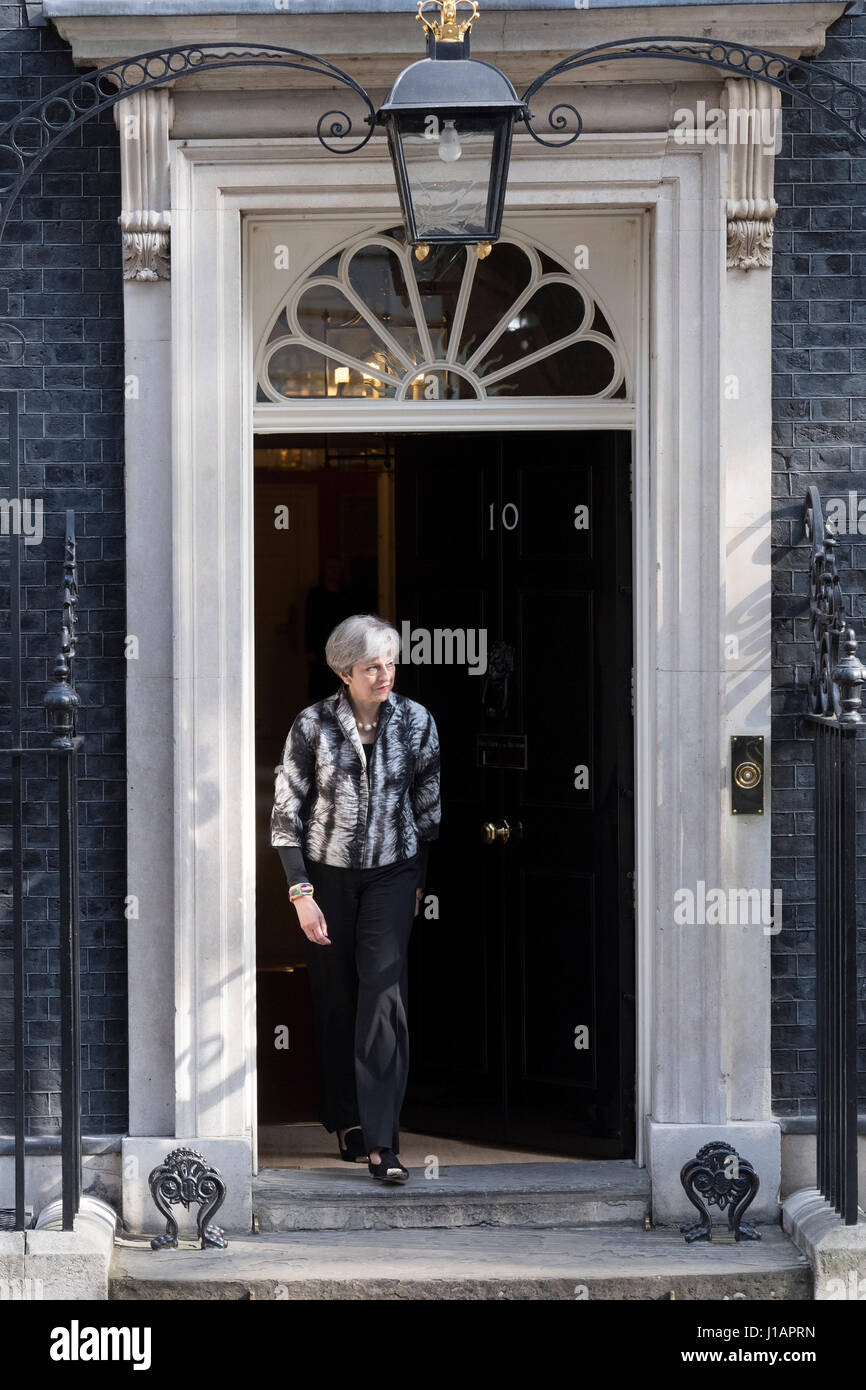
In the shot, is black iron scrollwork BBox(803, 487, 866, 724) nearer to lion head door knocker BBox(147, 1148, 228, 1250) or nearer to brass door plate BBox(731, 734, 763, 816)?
brass door plate BBox(731, 734, 763, 816)

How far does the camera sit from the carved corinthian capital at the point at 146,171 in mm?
5395

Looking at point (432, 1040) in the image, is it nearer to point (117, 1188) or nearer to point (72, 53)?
point (117, 1188)

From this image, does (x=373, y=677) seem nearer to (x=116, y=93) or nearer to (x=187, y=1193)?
(x=187, y=1193)

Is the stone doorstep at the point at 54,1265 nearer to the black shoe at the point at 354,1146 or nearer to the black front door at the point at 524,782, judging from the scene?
the black shoe at the point at 354,1146

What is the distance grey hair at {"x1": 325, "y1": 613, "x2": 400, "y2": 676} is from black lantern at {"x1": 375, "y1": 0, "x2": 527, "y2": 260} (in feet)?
4.66

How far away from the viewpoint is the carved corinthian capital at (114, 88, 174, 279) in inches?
212

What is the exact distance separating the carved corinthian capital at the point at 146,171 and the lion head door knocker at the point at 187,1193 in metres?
3.17

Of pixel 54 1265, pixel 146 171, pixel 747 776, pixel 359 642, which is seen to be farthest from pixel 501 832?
pixel 146 171

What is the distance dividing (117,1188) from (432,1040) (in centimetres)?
153

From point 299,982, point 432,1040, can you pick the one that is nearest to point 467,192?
point 432,1040

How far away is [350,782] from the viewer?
5.55 metres

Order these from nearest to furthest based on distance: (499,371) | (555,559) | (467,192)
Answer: (467,192) → (499,371) → (555,559)

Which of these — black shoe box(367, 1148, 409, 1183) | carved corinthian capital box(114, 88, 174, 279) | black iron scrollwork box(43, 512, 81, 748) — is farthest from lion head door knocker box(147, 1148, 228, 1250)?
carved corinthian capital box(114, 88, 174, 279)

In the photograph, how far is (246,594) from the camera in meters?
5.60
